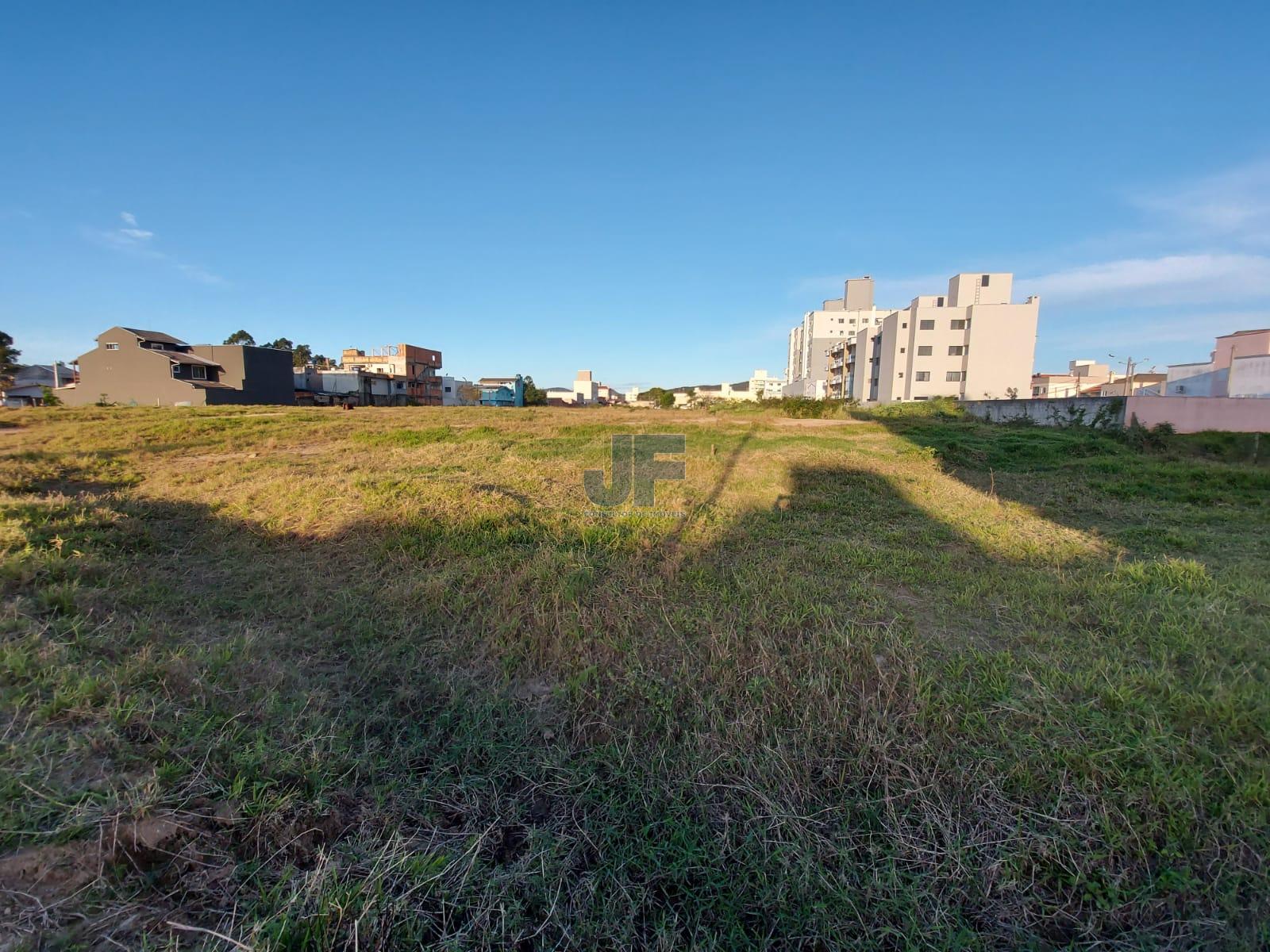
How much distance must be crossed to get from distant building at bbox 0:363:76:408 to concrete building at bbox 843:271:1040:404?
55.9 meters

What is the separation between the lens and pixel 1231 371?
21281mm

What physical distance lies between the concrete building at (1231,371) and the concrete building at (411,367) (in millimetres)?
57032

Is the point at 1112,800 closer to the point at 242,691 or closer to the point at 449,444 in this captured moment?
the point at 242,691

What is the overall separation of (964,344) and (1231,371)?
1772 cm

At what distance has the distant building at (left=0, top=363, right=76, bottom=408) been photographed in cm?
3350

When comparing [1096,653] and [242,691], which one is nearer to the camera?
[242,691]

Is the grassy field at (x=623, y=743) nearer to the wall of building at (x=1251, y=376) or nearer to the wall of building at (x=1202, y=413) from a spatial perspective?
the wall of building at (x=1202, y=413)

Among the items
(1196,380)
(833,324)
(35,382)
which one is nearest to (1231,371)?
(1196,380)

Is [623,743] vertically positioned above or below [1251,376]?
below

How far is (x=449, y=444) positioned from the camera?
12.5m

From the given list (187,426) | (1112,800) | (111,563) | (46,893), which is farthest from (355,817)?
(187,426)

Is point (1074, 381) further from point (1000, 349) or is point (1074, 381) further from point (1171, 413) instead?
point (1171, 413)

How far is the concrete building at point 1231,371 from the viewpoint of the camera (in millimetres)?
20125

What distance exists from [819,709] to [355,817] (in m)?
2.20
